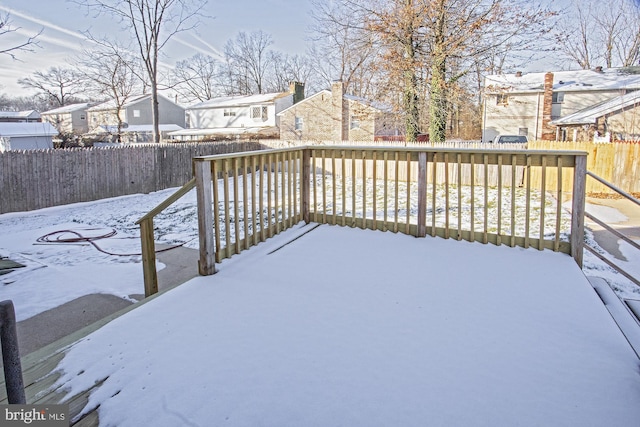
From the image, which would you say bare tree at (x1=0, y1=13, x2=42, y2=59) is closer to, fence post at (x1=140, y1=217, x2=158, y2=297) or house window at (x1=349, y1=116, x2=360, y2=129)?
fence post at (x1=140, y1=217, x2=158, y2=297)

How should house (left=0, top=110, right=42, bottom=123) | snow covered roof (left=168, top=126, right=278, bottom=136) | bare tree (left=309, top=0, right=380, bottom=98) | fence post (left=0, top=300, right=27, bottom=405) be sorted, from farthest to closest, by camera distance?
1. house (left=0, top=110, right=42, bottom=123)
2. snow covered roof (left=168, top=126, right=278, bottom=136)
3. bare tree (left=309, top=0, right=380, bottom=98)
4. fence post (left=0, top=300, right=27, bottom=405)

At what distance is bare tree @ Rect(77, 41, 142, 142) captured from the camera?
22.7 metres

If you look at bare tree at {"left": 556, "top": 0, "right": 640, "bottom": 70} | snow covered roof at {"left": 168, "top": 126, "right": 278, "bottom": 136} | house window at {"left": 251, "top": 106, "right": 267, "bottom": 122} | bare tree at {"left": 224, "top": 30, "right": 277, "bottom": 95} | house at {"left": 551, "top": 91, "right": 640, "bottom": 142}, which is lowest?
house at {"left": 551, "top": 91, "right": 640, "bottom": 142}

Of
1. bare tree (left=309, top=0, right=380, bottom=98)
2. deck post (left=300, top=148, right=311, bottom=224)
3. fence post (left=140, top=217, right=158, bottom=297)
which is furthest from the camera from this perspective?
bare tree (left=309, top=0, right=380, bottom=98)

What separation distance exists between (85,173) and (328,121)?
1621 centimetres

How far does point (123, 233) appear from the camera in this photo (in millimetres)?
7336

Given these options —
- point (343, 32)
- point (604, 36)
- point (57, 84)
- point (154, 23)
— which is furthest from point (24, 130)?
point (604, 36)

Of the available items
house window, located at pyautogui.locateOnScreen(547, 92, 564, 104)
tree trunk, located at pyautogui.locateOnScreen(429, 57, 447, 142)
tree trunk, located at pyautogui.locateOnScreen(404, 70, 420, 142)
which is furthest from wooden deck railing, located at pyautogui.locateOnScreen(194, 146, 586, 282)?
house window, located at pyautogui.locateOnScreen(547, 92, 564, 104)

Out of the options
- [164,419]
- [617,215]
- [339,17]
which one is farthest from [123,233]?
[339,17]

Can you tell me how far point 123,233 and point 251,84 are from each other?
38.9 m

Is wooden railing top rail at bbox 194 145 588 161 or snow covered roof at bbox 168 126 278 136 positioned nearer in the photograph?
wooden railing top rail at bbox 194 145 588 161

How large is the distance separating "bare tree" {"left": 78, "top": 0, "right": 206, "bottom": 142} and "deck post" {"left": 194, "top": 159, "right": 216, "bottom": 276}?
18445 millimetres

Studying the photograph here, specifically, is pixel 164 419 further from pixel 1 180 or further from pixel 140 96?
pixel 140 96

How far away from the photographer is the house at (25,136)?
23.2 m
